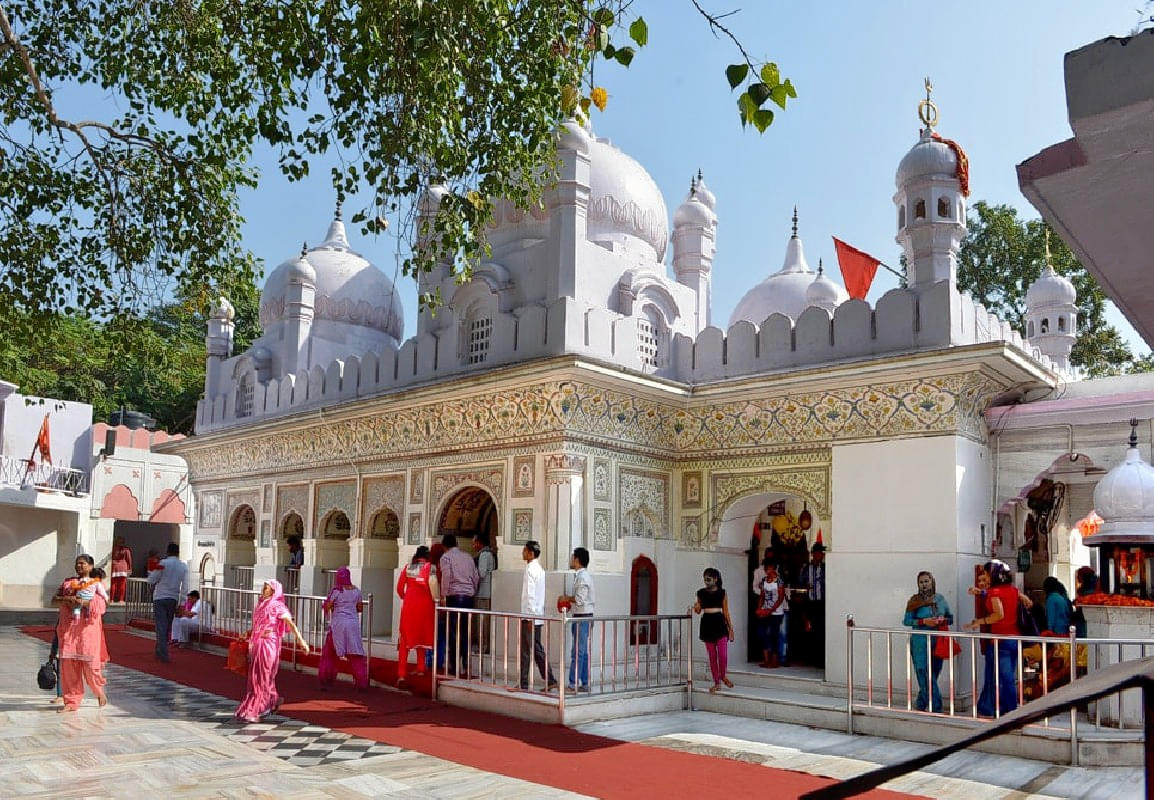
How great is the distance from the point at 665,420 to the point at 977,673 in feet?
13.3

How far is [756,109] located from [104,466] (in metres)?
20.3

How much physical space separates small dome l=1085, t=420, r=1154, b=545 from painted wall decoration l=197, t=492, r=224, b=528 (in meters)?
12.7

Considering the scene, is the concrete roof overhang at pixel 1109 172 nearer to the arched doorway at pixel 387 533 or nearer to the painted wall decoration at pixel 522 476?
the painted wall decoration at pixel 522 476

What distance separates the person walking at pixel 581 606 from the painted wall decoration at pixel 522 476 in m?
1.14

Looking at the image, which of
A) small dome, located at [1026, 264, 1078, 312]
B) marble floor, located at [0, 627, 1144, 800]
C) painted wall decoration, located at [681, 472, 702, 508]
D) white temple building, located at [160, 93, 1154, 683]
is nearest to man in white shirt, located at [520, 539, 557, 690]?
white temple building, located at [160, 93, 1154, 683]

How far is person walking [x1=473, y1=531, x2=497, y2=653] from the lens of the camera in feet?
34.0

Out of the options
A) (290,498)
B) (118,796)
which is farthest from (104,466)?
(118,796)

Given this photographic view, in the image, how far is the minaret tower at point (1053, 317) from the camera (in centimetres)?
1544

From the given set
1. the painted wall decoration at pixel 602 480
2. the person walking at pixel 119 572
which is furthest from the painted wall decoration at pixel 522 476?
the person walking at pixel 119 572

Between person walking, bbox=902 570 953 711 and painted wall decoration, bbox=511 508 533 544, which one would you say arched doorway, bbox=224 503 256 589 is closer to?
painted wall decoration, bbox=511 508 533 544

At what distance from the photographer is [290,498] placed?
45.0ft

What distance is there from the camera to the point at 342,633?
9609 millimetres

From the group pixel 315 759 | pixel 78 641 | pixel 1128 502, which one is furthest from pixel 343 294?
pixel 1128 502

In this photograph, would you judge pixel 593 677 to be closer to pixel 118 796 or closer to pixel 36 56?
pixel 118 796
